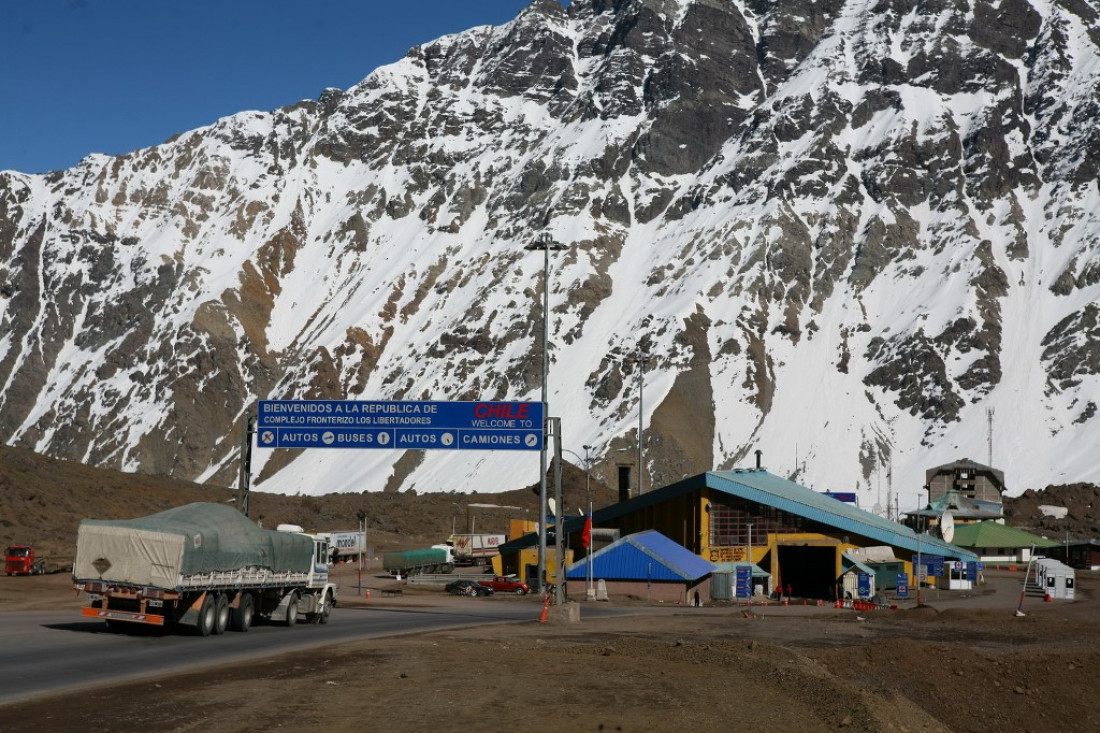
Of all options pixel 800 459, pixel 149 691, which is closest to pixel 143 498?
pixel 149 691

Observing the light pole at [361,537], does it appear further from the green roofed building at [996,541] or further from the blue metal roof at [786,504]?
the green roofed building at [996,541]

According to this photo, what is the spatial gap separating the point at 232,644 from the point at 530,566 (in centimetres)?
4323

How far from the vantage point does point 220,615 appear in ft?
112

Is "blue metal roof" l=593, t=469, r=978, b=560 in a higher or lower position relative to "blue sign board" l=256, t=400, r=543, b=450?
lower

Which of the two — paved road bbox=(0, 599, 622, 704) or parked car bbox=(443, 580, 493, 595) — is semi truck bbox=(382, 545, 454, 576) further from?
paved road bbox=(0, 599, 622, 704)

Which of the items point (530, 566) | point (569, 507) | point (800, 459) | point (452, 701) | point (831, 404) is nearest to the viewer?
point (452, 701)

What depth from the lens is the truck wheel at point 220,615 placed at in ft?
111

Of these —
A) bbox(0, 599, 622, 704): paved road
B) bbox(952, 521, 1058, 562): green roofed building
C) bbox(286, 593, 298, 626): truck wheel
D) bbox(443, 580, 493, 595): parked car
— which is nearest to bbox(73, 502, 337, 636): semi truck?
bbox(0, 599, 622, 704): paved road

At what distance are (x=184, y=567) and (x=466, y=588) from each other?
37.2 metres

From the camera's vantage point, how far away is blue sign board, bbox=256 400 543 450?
50.1 meters

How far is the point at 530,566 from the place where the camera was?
7406cm

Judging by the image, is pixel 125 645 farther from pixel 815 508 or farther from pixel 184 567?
pixel 815 508

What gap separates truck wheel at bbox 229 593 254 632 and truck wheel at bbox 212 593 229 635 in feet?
2.34

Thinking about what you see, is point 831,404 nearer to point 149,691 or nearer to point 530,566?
point 530,566
